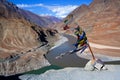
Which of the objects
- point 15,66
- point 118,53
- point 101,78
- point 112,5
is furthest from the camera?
point 112,5

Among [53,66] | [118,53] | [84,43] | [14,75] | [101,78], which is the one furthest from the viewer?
[118,53]

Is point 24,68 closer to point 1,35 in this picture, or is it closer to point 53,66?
point 53,66

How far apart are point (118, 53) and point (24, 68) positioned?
98.1 ft

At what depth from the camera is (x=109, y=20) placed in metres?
165

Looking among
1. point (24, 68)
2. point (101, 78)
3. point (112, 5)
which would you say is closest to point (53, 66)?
point (24, 68)

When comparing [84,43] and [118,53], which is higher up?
[84,43]

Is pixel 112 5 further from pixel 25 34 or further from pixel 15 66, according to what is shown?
pixel 15 66

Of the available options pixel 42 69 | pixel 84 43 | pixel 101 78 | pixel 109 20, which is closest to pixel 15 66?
pixel 42 69

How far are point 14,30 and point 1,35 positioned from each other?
684 centimetres

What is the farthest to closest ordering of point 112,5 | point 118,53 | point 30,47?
point 112,5, point 30,47, point 118,53

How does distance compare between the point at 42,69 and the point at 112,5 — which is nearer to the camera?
the point at 42,69

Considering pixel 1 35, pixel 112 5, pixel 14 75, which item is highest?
pixel 112 5

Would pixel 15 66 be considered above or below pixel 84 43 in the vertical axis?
below

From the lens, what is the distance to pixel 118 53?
7462 cm
